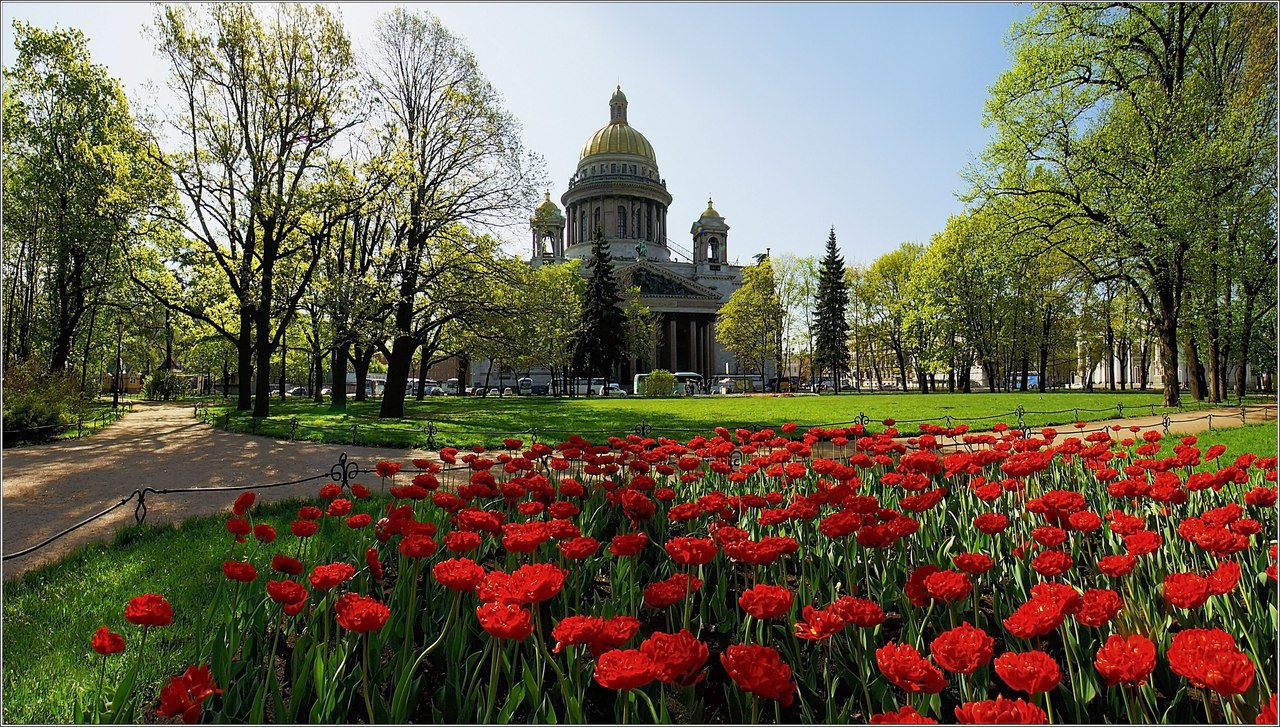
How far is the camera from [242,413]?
856 inches

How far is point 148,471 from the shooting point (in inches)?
375

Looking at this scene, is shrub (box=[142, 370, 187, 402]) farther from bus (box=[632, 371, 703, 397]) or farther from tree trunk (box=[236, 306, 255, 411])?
bus (box=[632, 371, 703, 397])

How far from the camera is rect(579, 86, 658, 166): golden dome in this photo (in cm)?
8438

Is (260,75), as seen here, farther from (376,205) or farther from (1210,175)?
(1210,175)

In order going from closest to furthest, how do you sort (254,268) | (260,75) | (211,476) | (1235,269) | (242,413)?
(211,476), (1235,269), (260,75), (254,268), (242,413)

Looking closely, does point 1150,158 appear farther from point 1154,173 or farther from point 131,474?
point 131,474

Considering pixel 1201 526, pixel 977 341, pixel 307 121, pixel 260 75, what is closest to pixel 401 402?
pixel 307 121

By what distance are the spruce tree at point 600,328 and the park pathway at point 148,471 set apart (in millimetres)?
33764

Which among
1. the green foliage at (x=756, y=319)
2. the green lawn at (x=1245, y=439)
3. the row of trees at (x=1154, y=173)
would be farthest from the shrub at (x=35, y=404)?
the green foliage at (x=756, y=319)

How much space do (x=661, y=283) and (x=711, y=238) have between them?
20.9 meters

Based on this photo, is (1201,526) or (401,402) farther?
(401,402)

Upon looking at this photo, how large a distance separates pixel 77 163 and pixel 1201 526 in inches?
1117

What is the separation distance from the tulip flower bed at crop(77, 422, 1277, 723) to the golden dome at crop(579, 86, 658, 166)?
85821 mm

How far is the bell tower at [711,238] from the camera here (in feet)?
292
